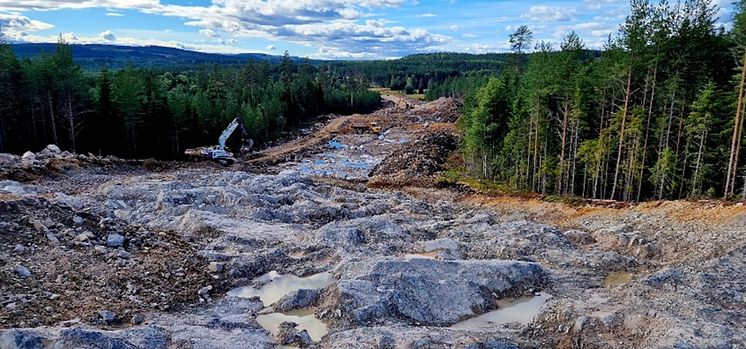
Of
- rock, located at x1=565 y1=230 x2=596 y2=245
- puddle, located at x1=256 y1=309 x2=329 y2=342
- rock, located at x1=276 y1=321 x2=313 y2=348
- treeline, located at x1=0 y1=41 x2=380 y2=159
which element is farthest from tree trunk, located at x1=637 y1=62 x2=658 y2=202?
treeline, located at x1=0 y1=41 x2=380 y2=159

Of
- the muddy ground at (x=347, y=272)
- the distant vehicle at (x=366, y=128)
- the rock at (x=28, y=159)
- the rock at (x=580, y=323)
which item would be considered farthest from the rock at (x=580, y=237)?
the distant vehicle at (x=366, y=128)

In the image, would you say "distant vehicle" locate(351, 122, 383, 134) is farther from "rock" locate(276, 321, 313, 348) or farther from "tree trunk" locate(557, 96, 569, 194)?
"rock" locate(276, 321, 313, 348)

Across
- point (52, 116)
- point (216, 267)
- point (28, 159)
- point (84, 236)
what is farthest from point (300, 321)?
point (52, 116)

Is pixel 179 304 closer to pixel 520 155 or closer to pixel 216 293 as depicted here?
pixel 216 293

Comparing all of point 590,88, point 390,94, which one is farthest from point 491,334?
point 390,94

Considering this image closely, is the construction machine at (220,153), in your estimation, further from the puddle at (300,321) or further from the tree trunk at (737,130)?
the tree trunk at (737,130)

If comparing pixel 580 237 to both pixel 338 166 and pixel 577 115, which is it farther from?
pixel 338 166

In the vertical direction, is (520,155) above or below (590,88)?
below
